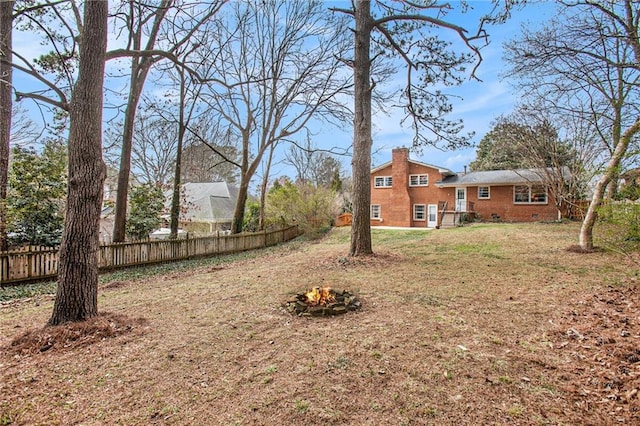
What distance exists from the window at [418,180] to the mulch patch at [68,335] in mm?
23152

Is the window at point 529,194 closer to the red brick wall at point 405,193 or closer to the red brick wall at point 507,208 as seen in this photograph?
the red brick wall at point 507,208

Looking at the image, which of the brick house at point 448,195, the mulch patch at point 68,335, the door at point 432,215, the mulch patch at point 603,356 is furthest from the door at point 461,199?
the mulch patch at point 68,335

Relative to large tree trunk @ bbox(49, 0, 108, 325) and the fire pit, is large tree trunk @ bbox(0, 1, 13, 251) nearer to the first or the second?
large tree trunk @ bbox(49, 0, 108, 325)

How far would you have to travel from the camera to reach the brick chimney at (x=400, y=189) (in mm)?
24703

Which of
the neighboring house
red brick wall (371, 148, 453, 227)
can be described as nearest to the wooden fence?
the neighboring house

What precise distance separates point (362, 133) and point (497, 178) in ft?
57.5

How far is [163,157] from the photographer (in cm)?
2567

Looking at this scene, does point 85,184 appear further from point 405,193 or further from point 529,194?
point 529,194

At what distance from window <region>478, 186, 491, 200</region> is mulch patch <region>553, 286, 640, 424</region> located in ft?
64.0

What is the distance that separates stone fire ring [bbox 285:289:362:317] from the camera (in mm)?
4602

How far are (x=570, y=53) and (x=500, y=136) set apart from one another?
14.1 metres

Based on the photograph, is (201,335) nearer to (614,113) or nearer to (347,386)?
(347,386)

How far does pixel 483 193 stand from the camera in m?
23.0

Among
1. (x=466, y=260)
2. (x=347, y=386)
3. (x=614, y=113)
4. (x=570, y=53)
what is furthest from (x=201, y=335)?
(x=614, y=113)
